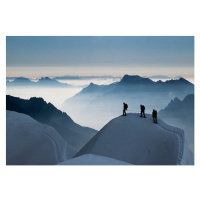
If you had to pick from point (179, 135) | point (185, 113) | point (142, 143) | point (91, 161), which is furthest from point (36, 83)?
point (185, 113)

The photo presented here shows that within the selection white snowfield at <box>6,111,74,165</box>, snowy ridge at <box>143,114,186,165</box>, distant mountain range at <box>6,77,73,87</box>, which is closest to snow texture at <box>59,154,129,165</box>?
snowy ridge at <box>143,114,186,165</box>

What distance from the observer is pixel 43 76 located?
78.4 feet

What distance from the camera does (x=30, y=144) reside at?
19047mm

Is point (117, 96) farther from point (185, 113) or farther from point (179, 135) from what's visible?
point (185, 113)

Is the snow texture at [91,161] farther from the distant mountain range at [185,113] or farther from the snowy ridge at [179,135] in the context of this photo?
the distant mountain range at [185,113]

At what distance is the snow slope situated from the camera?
13891mm

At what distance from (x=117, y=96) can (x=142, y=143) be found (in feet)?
50.0

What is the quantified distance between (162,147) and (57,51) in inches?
622

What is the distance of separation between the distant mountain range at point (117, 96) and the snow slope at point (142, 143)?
10873 mm

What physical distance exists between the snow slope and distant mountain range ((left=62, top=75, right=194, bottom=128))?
10.9m

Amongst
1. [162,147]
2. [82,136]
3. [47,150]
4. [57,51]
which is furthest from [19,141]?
[82,136]

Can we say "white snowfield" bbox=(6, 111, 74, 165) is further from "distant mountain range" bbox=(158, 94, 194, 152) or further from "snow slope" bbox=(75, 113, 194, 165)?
"distant mountain range" bbox=(158, 94, 194, 152)

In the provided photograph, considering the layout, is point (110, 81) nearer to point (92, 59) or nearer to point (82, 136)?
point (92, 59)

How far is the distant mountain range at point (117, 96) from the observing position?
92.8 ft
